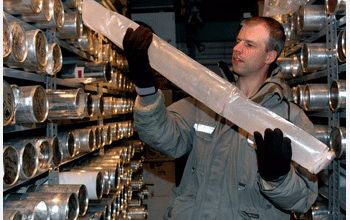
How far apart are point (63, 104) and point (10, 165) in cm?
54

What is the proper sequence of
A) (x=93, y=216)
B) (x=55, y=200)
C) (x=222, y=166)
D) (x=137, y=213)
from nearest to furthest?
(x=55, y=200) → (x=222, y=166) → (x=93, y=216) → (x=137, y=213)

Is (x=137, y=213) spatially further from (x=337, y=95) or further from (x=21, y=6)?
(x=21, y=6)

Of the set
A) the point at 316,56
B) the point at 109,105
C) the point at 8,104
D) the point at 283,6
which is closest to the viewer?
the point at 8,104

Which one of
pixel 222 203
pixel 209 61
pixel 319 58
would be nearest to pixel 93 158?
pixel 222 203

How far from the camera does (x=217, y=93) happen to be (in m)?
1.48

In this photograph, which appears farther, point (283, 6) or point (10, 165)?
point (283, 6)

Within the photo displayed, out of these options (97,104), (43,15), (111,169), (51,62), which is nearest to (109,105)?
(97,104)

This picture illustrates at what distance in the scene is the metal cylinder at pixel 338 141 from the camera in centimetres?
182

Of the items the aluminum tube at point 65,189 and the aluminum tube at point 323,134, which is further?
the aluminum tube at point 323,134

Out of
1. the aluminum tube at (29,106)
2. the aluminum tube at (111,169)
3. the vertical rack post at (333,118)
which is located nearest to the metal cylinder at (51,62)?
the aluminum tube at (29,106)

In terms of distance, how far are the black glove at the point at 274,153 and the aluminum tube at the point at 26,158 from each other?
1.03 meters

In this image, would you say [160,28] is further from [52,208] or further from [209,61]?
[52,208]

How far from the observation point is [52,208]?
57.1 inches

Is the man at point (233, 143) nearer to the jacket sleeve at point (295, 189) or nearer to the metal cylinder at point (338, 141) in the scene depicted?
the jacket sleeve at point (295, 189)
